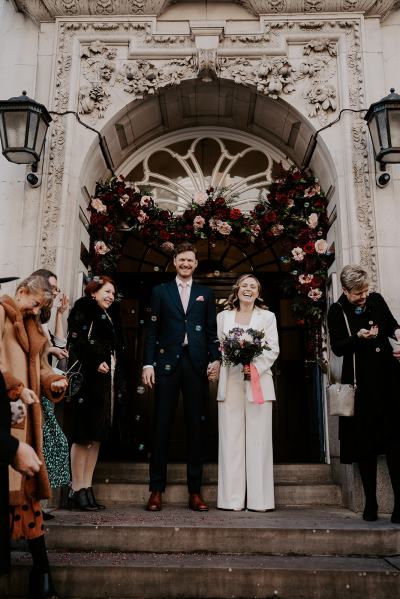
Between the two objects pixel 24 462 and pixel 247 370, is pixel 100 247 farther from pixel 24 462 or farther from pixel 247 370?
pixel 24 462

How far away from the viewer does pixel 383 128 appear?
5.82 metres

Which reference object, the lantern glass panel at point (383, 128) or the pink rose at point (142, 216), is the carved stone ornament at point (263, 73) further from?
the pink rose at point (142, 216)

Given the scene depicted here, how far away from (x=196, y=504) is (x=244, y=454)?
65 cm

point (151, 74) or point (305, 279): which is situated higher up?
point (151, 74)

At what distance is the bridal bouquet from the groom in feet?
0.59

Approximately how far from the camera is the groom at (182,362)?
5.11 metres

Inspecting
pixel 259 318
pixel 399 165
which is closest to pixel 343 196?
pixel 399 165

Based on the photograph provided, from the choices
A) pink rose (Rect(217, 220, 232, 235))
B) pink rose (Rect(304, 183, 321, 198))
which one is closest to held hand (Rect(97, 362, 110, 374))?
pink rose (Rect(217, 220, 232, 235))

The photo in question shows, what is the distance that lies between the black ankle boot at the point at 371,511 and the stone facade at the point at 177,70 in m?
2.45

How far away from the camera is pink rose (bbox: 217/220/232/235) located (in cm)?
700

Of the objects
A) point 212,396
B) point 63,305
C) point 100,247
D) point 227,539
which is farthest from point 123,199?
point 227,539

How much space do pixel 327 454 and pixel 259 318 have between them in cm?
207

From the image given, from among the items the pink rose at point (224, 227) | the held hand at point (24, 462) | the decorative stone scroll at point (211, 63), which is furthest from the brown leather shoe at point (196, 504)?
the decorative stone scroll at point (211, 63)

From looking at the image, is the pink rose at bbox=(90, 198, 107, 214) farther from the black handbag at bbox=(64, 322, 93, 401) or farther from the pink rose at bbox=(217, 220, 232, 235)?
the black handbag at bbox=(64, 322, 93, 401)
